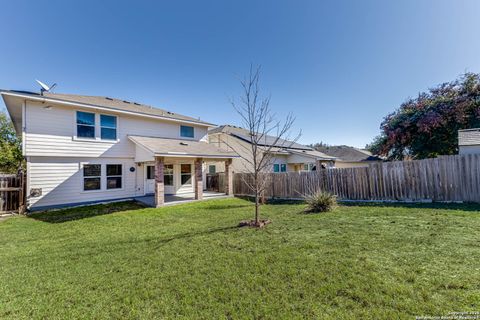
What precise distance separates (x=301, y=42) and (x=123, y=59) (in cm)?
1106

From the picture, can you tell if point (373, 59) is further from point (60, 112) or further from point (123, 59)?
point (60, 112)

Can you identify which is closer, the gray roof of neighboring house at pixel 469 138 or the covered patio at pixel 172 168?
the gray roof of neighboring house at pixel 469 138

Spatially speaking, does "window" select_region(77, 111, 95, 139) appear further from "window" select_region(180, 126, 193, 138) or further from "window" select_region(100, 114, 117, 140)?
"window" select_region(180, 126, 193, 138)

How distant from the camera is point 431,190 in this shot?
952 cm

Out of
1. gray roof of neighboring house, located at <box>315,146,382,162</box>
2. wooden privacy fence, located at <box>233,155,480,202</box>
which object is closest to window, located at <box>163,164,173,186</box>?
wooden privacy fence, located at <box>233,155,480,202</box>

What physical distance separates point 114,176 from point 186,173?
15.2ft

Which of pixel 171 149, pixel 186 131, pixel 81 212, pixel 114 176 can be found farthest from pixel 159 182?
pixel 186 131

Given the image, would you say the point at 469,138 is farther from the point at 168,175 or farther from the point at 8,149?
the point at 8,149

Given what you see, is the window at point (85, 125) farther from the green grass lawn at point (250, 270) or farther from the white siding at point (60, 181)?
the green grass lawn at point (250, 270)

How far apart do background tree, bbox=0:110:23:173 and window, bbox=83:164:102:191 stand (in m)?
12.1

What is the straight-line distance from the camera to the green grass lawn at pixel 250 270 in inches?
113

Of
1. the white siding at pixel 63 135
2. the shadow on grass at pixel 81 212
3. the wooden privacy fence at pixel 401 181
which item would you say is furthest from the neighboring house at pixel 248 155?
the shadow on grass at pixel 81 212

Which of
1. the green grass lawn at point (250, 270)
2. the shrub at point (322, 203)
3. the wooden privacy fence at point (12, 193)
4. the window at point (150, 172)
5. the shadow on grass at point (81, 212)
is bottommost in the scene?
the green grass lawn at point (250, 270)

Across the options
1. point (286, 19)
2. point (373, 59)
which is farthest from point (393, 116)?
point (286, 19)
